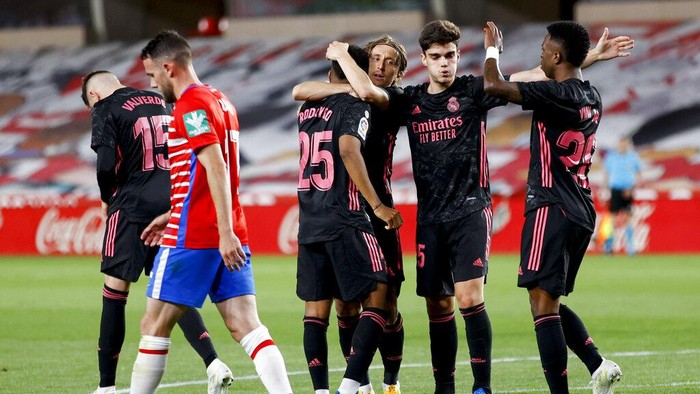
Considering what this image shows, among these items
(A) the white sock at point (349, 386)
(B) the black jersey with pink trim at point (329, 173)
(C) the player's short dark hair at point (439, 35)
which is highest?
(C) the player's short dark hair at point (439, 35)

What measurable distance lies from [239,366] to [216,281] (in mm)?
2882

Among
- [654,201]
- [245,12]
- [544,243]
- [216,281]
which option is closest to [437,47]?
[544,243]

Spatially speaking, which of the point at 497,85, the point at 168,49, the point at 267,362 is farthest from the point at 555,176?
the point at 168,49

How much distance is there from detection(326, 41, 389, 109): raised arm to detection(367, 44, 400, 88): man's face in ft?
0.81

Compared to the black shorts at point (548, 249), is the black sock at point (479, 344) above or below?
below

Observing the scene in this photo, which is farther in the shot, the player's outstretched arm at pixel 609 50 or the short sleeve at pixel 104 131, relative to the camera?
the short sleeve at pixel 104 131

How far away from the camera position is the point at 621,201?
20.7m

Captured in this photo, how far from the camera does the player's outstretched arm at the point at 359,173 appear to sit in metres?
6.98

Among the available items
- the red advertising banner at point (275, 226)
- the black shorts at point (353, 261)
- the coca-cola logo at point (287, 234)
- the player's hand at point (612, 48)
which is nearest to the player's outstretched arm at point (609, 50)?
the player's hand at point (612, 48)

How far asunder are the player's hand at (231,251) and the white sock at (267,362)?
461 millimetres

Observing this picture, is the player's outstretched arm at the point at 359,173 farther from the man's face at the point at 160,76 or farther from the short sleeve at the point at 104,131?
the short sleeve at the point at 104,131

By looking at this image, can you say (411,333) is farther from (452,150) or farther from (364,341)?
(364,341)

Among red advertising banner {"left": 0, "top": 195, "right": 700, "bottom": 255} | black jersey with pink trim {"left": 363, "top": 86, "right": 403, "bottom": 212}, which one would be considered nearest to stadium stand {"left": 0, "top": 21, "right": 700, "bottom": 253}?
red advertising banner {"left": 0, "top": 195, "right": 700, "bottom": 255}

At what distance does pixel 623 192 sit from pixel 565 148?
46.8 feet
